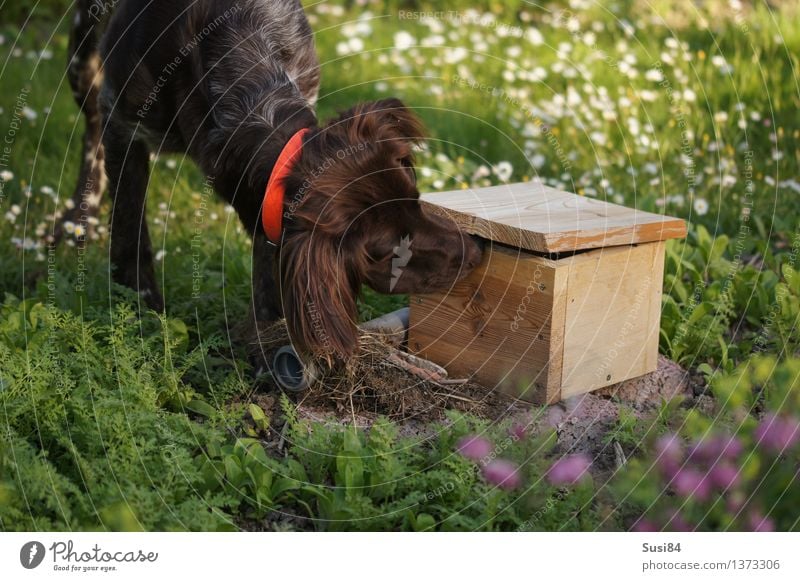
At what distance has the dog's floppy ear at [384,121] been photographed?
3384 mm

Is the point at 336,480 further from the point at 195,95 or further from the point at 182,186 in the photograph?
the point at 182,186

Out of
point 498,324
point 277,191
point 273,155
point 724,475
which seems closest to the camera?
point 724,475

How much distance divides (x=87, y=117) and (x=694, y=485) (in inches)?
144

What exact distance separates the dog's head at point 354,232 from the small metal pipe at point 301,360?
0.47 ft

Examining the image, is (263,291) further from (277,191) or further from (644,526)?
(644,526)

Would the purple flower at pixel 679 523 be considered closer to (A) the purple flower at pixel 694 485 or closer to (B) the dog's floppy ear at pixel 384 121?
(A) the purple flower at pixel 694 485

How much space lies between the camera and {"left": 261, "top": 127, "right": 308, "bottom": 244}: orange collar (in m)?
3.27

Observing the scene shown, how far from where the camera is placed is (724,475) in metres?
2.82

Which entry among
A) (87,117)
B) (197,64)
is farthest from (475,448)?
(87,117)

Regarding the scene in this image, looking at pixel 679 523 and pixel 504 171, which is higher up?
pixel 504 171

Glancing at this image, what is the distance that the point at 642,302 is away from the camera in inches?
145

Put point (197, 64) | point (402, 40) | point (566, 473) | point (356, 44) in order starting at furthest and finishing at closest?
point (356, 44) → point (402, 40) → point (197, 64) → point (566, 473)

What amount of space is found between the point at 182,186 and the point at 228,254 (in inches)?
39.9

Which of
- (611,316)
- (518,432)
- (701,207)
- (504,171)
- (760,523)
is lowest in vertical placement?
(760,523)
